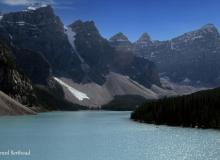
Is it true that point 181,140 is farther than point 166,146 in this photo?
Yes

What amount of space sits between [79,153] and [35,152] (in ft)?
24.3

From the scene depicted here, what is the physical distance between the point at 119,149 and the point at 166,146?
11130 millimetres

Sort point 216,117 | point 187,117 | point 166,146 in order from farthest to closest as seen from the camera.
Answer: point 187,117, point 216,117, point 166,146

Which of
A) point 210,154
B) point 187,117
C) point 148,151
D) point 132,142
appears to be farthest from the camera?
point 187,117

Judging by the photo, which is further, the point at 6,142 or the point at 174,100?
the point at 174,100

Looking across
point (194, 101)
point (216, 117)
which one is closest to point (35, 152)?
point (216, 117)

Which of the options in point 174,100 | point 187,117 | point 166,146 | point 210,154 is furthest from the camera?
point 174,100

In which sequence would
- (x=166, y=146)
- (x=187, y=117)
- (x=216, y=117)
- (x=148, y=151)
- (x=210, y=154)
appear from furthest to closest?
(x=187, y=117) → (x=216, y=117) → (x=166, y=146) → (x=148, y=151) → (x=210, y=154)

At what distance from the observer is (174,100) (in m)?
184

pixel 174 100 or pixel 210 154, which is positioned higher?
pixel 174 100

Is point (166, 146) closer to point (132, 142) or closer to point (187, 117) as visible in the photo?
point (132, 142)

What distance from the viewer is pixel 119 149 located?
88.6 m

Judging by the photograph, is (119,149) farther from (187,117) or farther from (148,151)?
(187,117)

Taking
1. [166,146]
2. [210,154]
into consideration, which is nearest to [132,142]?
[166,146]
